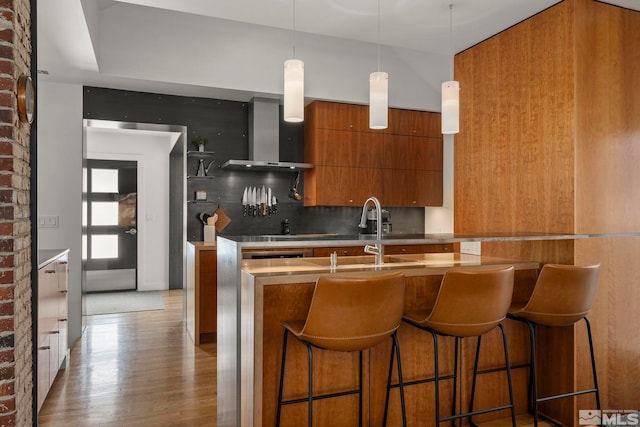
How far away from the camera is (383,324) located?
2053mm

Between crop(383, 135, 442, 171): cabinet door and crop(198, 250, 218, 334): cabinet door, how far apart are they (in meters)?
2.45

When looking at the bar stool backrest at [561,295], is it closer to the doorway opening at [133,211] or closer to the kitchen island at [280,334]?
the kitchen island at [280,334]

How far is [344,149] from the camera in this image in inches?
207

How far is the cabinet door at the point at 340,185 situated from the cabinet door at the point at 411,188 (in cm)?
14

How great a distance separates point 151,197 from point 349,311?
19.9ft

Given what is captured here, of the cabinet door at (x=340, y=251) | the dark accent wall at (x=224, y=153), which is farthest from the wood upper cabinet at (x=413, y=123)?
the cabinet door at (x=340, y=251)

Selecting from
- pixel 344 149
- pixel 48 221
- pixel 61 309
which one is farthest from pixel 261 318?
pixel 344 149

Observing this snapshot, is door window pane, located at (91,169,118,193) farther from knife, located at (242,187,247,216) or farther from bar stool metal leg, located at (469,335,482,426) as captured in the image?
bar stool metal leg, located at (469,335,482,426)

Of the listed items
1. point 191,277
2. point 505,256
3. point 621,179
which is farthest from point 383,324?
point 191,277

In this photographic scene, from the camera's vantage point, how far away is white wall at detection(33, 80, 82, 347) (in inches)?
167

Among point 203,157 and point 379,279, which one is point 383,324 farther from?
point 203,157

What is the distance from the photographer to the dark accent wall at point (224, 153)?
4699 millimetres

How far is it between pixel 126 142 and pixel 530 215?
242 inches

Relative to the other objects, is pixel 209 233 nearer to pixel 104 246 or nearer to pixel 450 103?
pixel 450 103
